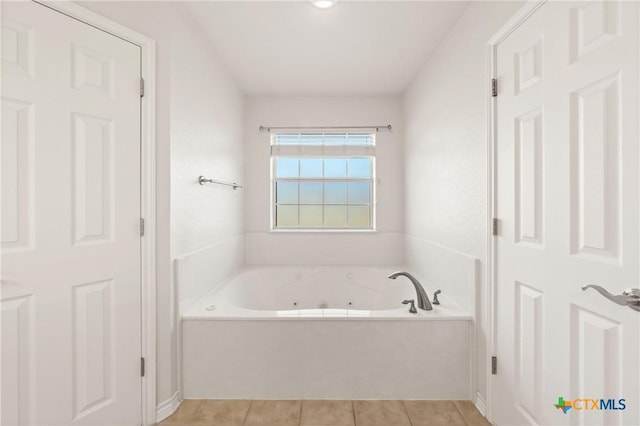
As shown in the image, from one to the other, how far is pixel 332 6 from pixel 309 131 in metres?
1.62

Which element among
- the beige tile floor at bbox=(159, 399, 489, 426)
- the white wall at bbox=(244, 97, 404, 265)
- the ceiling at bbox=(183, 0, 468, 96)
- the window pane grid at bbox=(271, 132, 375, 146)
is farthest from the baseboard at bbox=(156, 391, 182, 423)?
the window pane grid at bbox=(271, 132, 375, 146)

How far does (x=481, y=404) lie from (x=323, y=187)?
7.98 feet

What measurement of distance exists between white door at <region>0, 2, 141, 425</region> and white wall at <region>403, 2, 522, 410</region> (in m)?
1.87

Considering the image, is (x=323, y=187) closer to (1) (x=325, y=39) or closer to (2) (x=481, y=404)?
(1) (x=325, y=39)

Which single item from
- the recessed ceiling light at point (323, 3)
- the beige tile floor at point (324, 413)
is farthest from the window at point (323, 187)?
the beige tile floor at point (324, 413)

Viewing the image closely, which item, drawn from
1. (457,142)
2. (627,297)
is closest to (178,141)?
(457,142)

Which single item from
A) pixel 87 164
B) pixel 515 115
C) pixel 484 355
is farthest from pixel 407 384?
pixel 87 164

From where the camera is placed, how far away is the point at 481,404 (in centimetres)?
177

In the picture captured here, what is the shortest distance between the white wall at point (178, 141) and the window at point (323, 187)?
A: 3.23 feet

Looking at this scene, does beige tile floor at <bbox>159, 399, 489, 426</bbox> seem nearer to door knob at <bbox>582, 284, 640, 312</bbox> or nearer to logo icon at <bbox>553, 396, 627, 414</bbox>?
logo icon at <bbox>553, 396, 627, 414</bbox>

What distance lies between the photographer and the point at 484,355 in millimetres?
1754

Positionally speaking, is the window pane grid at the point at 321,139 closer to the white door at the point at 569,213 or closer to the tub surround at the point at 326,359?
the white door at the point at 569,213

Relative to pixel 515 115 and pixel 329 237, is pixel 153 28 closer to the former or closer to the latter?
pixel 515 115

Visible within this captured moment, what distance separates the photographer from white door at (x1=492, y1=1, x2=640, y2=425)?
0.96m
